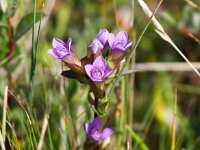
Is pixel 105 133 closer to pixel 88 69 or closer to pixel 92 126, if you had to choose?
pixel 92 126

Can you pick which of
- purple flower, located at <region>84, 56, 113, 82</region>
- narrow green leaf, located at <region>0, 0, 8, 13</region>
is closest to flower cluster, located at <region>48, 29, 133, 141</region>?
purple flower, located at <region>84, 56, 113, 82</region>

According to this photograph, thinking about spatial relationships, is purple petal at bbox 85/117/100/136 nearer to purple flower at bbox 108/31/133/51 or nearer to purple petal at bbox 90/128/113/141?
purple petal at bbox 90/128/113/141

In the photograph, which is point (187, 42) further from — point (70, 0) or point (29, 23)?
point (29, 23)

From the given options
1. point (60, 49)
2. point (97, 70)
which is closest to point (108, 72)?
Result: point (97, 70)

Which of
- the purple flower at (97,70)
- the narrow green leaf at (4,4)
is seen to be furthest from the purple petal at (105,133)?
the narrow green leaf at (4,4)

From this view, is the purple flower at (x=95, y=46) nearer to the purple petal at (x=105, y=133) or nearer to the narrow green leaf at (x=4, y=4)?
the purple petal at (x=105, y=133)

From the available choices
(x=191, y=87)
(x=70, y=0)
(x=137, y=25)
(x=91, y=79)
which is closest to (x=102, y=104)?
(x=91, y=79)
